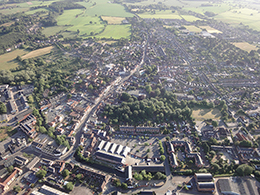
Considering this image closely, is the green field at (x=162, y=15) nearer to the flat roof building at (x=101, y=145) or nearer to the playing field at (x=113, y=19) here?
the playing field at (x=113, y=19)

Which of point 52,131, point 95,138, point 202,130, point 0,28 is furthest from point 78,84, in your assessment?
point 0,28

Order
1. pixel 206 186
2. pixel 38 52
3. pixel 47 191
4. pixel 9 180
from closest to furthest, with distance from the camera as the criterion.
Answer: pixel 47 191
pixel 206 186
pixel 9 180
pixel 38 52

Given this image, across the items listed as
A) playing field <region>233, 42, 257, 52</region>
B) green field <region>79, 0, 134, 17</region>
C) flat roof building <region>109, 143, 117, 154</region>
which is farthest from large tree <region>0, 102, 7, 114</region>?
green field <region>79, 0, 134, 17</region>

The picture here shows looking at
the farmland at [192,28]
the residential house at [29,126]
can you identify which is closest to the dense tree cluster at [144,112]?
the residential house at [29,126]

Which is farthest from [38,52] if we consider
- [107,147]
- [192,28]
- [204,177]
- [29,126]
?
[192,28]

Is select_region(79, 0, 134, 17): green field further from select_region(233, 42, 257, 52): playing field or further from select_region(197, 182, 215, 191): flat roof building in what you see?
select_region(197, 182, 215, 191): flat roof building

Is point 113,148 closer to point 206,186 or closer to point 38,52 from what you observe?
point 206,186
